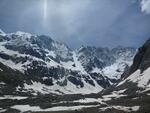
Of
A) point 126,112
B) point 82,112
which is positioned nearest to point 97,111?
point 82,112

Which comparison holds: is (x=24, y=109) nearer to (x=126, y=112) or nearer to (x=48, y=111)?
(x=48, y=111)

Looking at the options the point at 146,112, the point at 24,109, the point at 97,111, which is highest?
the point at 24,109

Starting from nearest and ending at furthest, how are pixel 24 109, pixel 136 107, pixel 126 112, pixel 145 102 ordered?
pixel 126 112, pixel 136 107, pixel 145 102, pixel 24 109

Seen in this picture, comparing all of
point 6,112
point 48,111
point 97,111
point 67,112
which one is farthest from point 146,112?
point 6,112

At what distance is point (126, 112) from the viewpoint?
148 meters

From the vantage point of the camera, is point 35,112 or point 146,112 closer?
point 146,112

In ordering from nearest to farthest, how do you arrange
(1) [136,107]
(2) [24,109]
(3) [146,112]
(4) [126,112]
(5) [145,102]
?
(3) [146,112] < (4) [126,112] < (1) [136,107] < (5) [145,102] < (2) [24,109]

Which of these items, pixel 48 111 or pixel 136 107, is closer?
pixel 136 107

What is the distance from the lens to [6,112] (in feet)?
564

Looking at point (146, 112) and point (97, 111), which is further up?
point (97, 111)

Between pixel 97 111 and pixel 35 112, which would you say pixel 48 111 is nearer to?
pixel 35 112

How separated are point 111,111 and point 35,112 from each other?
45.2 metres

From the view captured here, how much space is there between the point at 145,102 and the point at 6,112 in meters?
78.3

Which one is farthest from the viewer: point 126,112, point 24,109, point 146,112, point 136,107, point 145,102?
point 24,109
